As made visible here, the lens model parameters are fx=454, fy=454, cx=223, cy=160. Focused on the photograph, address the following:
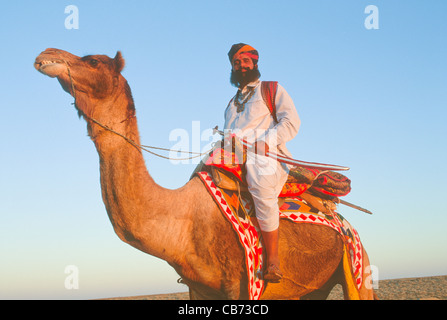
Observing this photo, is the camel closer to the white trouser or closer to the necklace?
the white trouser

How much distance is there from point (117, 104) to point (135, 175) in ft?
2.71

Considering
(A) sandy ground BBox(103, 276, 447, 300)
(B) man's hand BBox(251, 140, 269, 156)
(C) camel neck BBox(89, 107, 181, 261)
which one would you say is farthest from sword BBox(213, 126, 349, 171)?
(A) sandy ground BBox(103, 276, 447, 300)

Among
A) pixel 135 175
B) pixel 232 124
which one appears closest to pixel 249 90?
pixel 232 124

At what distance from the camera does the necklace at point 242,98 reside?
5898mm

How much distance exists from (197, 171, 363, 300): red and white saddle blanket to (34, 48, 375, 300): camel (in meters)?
0.08

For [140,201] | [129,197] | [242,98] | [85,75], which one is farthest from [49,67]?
[242,98]

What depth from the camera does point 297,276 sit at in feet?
18.2

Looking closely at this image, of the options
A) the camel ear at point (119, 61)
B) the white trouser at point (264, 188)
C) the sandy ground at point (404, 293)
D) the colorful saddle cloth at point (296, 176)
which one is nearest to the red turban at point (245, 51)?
the colorful saddle cloth at point (296, 176)

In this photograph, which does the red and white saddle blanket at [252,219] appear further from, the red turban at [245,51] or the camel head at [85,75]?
the red turban at [245,51]

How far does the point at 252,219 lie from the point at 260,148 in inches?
33.2

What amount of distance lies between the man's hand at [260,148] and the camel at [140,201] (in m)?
0.77
